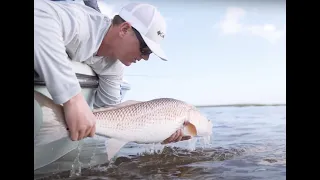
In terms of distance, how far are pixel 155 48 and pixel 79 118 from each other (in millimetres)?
503

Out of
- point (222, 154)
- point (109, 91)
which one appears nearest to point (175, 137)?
point (222, 154)

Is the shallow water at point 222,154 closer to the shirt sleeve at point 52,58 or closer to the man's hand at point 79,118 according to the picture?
the man's hand at point 79,118

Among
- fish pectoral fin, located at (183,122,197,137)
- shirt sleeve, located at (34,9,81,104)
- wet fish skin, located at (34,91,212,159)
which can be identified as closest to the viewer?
shirt sleeve, located at (34,9,81,104)

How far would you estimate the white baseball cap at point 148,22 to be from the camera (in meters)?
2.48

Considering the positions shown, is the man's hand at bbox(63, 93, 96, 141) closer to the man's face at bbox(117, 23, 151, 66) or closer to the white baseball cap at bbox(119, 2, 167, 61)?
the man's face at bbox(117, 23, 151, 66)

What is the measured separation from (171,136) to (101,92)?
0.41 m

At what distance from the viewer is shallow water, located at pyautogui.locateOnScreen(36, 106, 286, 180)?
2.51 m

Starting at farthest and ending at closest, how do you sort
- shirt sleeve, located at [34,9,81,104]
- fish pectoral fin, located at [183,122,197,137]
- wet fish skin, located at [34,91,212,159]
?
1. fish pectoral fin, located at [183,122,197,137]
2. wet fish skin, located at [34,91,212,159]
3. shirt sleeve, located at [34,9,81,104]

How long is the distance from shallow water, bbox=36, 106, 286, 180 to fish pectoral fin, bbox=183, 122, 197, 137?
1.4 inches

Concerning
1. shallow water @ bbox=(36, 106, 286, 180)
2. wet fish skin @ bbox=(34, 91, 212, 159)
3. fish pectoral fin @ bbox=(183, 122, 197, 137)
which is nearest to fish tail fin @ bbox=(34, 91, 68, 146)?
wet fish skin @ bbox=(34, 91, 212, 159)

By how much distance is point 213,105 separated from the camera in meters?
2.61

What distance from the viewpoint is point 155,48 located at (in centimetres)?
252
